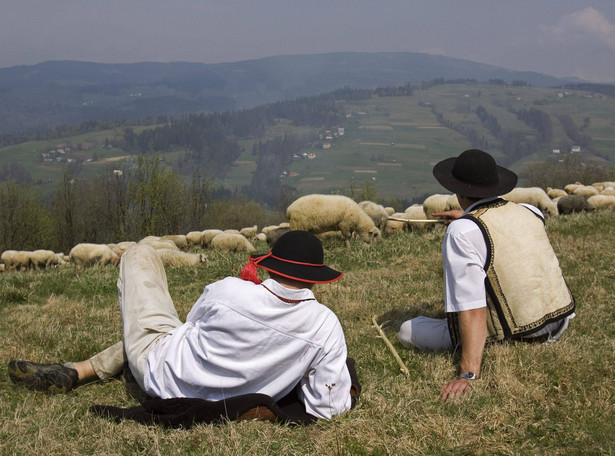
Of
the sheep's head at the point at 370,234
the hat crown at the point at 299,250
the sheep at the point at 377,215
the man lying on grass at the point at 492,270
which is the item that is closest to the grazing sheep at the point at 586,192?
the sheep at the point at 377,215

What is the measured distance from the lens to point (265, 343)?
3.77 metres

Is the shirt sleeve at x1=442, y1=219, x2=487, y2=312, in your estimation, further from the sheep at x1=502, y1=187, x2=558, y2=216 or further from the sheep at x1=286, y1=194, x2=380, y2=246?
the sheep at x1=502, y1=187, x2=558, y2=216

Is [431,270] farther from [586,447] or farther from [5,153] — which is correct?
[5,153]

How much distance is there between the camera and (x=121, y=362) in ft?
16.1

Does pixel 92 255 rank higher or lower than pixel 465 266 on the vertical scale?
lower

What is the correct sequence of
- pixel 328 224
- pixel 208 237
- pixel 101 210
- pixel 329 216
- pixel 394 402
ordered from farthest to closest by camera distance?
pixel 101 210 → pixel 208 237 → pixel 328 224 → pixel 329 216 → pixel 394 402

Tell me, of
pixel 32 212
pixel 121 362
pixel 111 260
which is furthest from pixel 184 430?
pixel 32 212

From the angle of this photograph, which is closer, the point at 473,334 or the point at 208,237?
the point at 473,334

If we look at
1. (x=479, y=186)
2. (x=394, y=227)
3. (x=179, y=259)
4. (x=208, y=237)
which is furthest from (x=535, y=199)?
(x=479, y=186)

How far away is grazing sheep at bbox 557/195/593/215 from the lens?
1695cm

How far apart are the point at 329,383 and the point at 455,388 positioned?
3.44 feet

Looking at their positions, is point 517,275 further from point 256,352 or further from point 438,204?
point 438,204

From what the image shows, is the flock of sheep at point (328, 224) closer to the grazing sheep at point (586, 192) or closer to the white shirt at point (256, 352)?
the grazing sheep at point (586, 192)

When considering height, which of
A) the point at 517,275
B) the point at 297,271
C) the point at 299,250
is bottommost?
the point at 517,275
